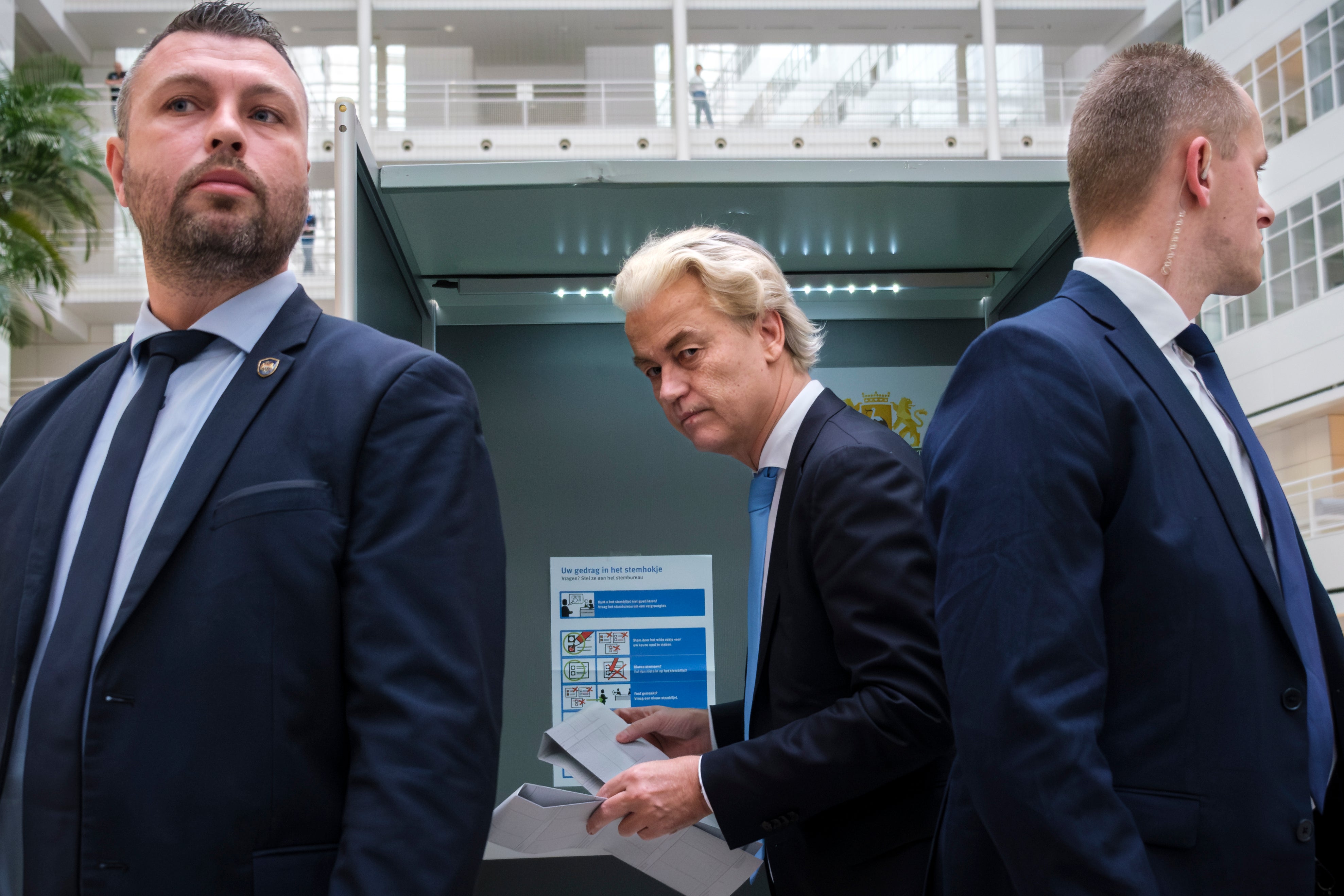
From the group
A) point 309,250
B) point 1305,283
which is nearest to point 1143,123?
point 1305,283

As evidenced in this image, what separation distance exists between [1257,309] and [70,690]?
2224cm

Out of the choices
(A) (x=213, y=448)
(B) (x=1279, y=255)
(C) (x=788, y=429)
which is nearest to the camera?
(A) (x=213, y=448)

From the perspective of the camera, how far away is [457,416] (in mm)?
1712

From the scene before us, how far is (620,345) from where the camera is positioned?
4.65 meters

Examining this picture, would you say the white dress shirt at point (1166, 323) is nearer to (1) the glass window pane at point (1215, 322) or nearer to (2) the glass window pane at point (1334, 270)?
(2) the glass window pane at point (1334, 270)

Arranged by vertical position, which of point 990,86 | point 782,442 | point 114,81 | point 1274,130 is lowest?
point 782,442

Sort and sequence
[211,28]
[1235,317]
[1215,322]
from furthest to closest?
[1215,322] → [1235,317] → [211,28]

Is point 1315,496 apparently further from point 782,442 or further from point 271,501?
point 271,501

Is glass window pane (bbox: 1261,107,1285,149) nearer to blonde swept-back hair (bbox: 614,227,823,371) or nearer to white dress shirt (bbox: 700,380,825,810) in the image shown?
blonde swept-back hair (bbox: 614,227,823,371)

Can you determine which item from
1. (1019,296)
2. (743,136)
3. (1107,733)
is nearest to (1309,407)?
(743,136)

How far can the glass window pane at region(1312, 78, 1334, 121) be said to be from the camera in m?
18.9

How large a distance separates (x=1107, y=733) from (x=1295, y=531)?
0.48 meters

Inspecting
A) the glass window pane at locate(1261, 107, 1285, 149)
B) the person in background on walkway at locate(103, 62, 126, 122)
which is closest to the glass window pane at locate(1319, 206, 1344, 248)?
the glass window pane at locate(1261, 107, 1285, 149)

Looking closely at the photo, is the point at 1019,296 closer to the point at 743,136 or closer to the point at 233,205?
the point at 233,205
